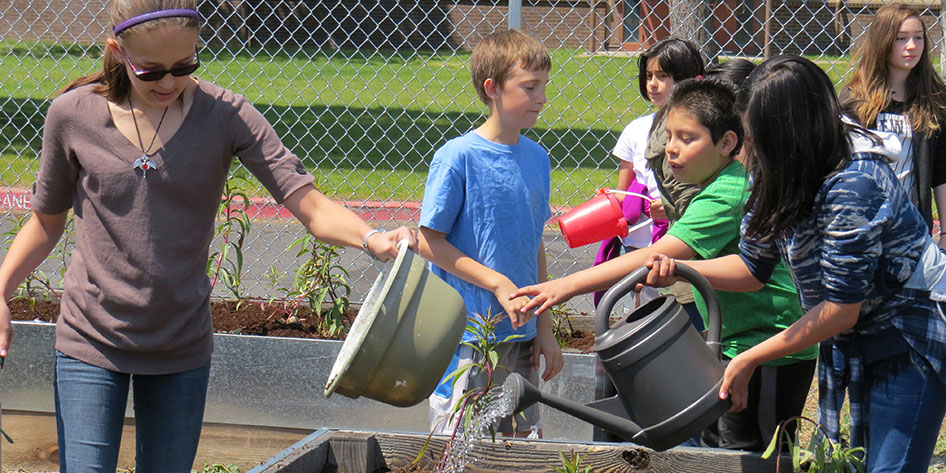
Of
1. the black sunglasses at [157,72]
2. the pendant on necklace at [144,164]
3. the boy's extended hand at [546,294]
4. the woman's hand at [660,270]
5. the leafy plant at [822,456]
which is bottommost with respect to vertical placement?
the leafy plant at [822,456]

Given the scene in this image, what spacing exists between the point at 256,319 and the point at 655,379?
89.9 inches

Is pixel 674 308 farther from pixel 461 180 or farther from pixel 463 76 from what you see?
pixel 463 76

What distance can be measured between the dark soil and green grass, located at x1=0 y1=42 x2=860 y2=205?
273 centimetres

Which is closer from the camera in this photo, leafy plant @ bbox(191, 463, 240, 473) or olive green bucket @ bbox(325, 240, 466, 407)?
olive green bucket @ bbox(325, 240, 466, 407)

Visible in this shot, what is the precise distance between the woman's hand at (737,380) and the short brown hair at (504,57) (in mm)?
1114

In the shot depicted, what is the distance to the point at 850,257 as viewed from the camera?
2.00 metres

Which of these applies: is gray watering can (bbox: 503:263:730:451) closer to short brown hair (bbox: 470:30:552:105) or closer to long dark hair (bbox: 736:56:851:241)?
long dark hair (bbox: 736:56:851:241)

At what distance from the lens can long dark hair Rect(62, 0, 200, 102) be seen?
6.53 ft

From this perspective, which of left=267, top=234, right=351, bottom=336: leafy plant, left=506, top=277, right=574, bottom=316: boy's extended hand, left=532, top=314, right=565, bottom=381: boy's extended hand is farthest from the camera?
left=267, top=234, right=351, bottom=336: leafy plant

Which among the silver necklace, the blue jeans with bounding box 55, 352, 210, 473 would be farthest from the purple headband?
the blue jeans with bounding box 55, 352, 210, 473

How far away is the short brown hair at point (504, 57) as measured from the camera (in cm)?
286

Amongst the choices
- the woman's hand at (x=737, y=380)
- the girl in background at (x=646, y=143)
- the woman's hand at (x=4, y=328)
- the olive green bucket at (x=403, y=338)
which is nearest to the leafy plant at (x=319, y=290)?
the girl in background at (x=646, y=143)

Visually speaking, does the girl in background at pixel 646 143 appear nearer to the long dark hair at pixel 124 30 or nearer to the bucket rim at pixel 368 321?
the bucket rim at pixel 368 321

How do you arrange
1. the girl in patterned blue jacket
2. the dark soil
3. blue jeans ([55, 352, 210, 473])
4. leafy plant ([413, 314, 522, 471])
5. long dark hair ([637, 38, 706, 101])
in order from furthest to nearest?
the dark soil → long dark hair ([637, 38, 706, 101]) → leafy plant ([413, 314, 522, 471]) → blue jeans ([55, 352, 210, 473]) → the girl in patterned blue jacket
